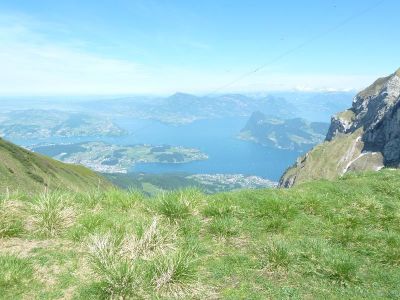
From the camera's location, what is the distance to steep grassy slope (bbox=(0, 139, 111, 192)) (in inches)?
3944

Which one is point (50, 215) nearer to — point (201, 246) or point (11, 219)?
point (11, 219)

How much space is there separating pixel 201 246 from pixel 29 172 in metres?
118

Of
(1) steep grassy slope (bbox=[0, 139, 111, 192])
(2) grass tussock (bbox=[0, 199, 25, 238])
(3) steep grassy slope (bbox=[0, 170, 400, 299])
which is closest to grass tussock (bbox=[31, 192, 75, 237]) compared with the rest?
(3) steep grassy slope (bbox=[0, 170, 400, 299])

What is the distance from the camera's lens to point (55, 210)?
11648 mm

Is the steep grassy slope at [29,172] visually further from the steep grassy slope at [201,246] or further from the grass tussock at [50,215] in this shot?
the steep grassy slope at [201,246]

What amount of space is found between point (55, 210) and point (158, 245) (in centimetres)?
379

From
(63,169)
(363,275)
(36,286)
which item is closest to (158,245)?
(36,286)

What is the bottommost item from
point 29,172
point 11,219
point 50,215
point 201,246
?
point 29,172

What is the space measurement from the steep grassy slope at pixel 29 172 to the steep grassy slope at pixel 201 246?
79.3 meters

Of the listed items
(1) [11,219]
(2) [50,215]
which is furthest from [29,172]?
(2) [50,215]

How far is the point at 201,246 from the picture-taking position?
1037cm

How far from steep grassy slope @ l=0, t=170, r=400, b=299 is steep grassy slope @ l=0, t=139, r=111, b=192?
79.3 m

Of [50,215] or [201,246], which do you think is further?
[50,215]

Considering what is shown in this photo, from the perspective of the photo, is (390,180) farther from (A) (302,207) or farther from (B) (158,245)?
(B) (158,245)
